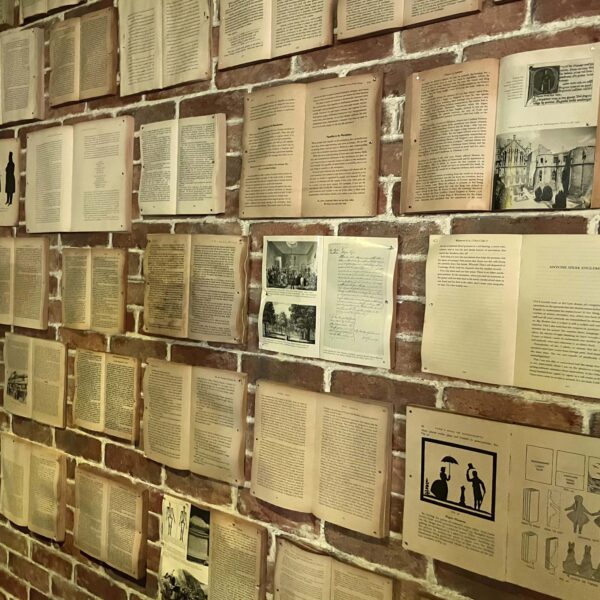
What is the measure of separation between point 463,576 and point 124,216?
1288mm

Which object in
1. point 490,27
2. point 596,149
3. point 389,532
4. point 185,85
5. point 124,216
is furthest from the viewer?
point 124,216

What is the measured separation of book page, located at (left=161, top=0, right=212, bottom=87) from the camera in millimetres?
1505

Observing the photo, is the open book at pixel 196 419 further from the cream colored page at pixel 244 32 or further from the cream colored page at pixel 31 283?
the cream colored page at pixel 244 32

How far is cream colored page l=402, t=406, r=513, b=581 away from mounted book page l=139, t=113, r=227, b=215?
30.4 inches

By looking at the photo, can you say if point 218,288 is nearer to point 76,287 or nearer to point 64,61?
point 76,287

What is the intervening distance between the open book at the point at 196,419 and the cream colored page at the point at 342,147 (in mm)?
504

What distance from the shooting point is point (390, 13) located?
3.87 feet

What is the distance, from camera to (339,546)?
132 cm

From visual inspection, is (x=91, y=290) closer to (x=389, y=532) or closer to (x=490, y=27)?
(x=389, y=532)

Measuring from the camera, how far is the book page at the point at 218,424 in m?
1.46

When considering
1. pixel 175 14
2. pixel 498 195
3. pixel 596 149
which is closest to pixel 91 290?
pixel 175 14

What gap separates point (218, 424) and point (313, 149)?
29.1 inches

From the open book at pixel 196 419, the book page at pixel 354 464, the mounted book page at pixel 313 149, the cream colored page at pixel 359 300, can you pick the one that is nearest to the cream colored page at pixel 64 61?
the mounted book page at pixel 313 149

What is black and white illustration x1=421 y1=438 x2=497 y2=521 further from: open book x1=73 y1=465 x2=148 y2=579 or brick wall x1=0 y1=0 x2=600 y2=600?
open book x1=73 y1=465 x2=148 y2=579
